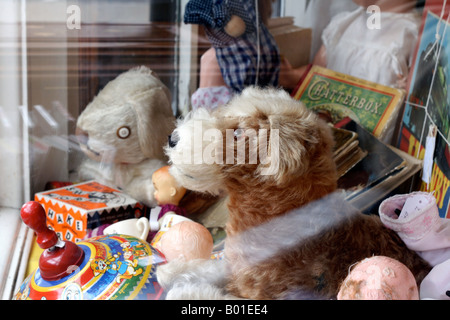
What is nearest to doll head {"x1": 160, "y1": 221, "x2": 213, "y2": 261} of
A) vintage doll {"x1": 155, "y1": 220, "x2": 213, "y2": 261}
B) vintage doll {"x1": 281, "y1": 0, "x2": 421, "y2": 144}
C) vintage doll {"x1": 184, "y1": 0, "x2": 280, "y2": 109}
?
vintage doll {"x1": 155, "y1": 220, "x2": 213, "y2": 261}

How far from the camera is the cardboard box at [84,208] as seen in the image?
1.00m

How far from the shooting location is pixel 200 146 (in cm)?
67

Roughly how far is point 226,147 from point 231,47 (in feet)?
0.88

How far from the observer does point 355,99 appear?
40.6 inches

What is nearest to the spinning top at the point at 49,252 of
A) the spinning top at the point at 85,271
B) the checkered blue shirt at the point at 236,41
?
the spinning top at the point at 85,271

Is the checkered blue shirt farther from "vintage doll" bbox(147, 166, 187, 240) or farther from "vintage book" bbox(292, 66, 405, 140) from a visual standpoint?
"vintage doll" bbox(147, 166, 187, 240)

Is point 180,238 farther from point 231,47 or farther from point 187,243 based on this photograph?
point 231,47

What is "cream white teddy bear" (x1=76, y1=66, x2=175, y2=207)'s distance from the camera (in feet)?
3.09

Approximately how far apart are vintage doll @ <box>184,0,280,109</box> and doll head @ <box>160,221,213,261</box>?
216mm

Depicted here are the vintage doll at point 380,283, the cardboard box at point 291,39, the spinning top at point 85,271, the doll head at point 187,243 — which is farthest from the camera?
the cardboard box at point 291,39

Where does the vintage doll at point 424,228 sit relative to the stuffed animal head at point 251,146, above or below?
below

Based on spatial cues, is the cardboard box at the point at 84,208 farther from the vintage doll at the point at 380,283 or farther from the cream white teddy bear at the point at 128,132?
the vintage doll at the point at 380,283

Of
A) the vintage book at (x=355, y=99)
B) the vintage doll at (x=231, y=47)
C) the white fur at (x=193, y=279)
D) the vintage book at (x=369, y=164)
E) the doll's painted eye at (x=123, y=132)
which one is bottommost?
the white fur at (x=193, y=279)

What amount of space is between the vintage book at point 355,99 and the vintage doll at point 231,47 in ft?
0.41
